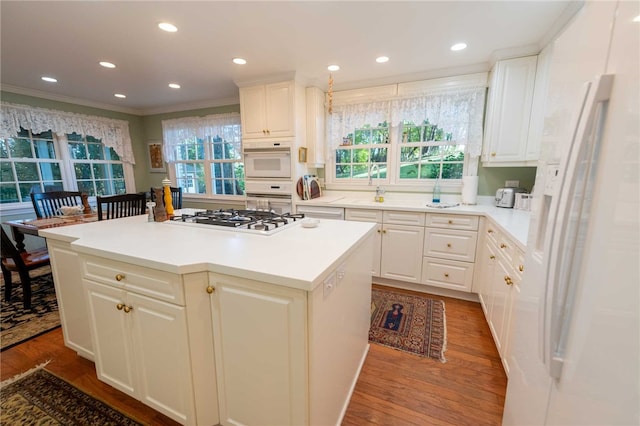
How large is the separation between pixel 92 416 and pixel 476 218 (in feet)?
10.0

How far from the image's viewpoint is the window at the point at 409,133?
9.32 feet

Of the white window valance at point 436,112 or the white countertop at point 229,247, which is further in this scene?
the white window valance at point 436,112

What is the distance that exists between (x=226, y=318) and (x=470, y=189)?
2.77 m

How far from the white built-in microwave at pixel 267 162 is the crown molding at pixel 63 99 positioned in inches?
113

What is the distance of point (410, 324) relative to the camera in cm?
222

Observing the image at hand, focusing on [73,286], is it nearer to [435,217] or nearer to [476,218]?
[435,217]

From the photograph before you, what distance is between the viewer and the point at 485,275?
7.47ft

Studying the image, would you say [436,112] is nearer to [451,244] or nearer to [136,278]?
[451,244]

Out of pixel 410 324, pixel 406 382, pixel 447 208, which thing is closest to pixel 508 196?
pixel 447 208

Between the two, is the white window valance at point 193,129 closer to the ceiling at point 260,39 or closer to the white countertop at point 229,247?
the ceiling at point 260,39

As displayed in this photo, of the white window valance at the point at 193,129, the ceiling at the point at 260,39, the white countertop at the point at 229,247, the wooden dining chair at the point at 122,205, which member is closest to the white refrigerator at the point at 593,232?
the white countertop at the point at 229,247

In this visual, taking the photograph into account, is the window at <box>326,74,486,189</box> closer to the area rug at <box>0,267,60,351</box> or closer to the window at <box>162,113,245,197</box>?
the window at <box>162,113,245,197</box>

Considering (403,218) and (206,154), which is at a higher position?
(206,154)

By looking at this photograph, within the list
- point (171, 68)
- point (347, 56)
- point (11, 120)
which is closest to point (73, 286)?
point (171, 68)
